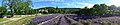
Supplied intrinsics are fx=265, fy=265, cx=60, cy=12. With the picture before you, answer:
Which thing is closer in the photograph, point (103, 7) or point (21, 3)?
point (21, 3)

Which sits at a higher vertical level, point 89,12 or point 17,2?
point 17,2

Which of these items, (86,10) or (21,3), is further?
(86,10)

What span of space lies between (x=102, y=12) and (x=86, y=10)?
869 inches

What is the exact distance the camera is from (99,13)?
494 feet

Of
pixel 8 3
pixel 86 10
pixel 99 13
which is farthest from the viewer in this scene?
pixel 86 10

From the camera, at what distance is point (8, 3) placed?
96.9 metres

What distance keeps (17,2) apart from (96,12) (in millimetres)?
69742

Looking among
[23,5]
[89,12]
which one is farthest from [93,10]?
[23,5]

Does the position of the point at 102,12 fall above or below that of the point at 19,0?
below

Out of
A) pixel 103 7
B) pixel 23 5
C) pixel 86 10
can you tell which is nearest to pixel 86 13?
pixel 86 10

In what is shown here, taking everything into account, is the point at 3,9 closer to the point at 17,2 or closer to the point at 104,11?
the point at 17,2

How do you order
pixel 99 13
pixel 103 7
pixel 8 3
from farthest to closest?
pixel 103 7 → pixel 99 13 → pixel 8 3

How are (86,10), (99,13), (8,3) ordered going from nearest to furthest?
(8,3), (99,13), (86,10)

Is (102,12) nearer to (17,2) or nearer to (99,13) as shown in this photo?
(99,13)
